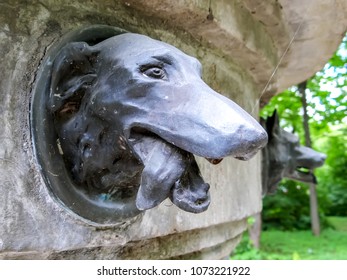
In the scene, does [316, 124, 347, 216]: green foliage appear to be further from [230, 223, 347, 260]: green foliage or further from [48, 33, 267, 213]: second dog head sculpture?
[48, 33, 267, 213]: second dog head sculpture

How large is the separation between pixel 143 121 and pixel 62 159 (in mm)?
268

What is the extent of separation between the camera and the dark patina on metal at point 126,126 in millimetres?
764

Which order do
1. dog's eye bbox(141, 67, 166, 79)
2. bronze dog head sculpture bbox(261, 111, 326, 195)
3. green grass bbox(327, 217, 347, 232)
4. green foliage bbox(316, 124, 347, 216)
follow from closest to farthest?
dog's eye bbox(141, 67, 166, 79) < bronze dog head sculpture bbox(261, 111, 326, 195) < green grass bbox(327, 217, 347, 232) < green foliage bbox(316, 124, 347, 216)

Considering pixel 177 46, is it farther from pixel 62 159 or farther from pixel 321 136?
pixel 321 136

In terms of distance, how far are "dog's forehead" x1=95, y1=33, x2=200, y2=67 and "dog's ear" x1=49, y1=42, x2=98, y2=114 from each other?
4 cm

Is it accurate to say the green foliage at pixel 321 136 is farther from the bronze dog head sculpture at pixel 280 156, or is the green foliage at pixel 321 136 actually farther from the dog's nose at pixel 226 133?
A: the dog's nose at pixel 226 133

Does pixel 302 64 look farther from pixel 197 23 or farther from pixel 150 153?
pixel 150 153

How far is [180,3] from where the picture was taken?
1.12m

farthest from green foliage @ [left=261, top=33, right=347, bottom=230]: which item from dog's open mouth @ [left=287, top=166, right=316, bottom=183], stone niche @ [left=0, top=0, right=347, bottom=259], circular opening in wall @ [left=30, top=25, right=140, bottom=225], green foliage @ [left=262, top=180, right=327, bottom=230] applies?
circular opening in wall @ [left=30, top=25, right=140, bottom=225]

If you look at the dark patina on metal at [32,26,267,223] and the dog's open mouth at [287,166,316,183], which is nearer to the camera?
the dark patina on metal at [32,26,267,223]

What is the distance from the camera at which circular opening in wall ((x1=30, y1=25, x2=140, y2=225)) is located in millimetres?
926

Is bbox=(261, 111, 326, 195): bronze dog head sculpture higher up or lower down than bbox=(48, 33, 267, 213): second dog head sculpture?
lower down

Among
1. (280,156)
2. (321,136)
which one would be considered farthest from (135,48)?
(321,136)
